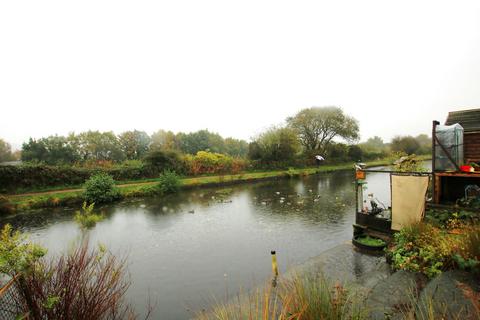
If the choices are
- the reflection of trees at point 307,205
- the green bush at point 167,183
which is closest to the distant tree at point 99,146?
the green bush at point 167,183

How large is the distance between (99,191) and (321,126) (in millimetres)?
39568

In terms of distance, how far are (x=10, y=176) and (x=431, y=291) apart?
2619 centimetres

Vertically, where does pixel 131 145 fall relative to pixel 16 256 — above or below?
above

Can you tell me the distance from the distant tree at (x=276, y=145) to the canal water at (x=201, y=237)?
56.8 feet

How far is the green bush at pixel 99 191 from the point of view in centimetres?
1745

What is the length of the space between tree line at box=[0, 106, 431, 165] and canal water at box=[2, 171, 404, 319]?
18963 millimetres

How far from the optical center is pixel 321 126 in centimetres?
4606

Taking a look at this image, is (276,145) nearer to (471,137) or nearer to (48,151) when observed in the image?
(471,137)

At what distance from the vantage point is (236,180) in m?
26.9

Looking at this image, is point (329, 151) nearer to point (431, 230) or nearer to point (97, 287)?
point (431, 230)

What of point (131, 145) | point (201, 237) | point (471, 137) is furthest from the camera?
point (131, 145)

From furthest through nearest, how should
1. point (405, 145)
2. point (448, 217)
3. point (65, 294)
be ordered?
1. point (405, 145)
2. point (448, 217)
3. point (65, 294)


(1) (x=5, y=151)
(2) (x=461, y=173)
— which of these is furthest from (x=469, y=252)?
(1) (x=5, y=151)

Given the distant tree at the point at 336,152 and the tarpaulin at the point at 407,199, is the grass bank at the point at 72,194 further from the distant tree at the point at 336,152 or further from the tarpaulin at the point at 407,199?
the distant tree at the point at 336,152
